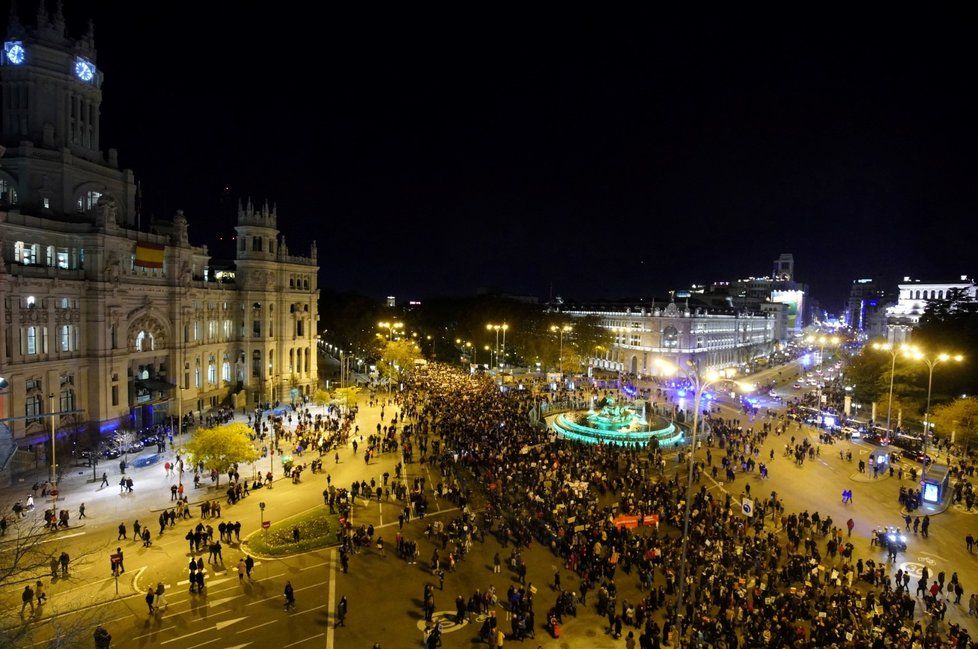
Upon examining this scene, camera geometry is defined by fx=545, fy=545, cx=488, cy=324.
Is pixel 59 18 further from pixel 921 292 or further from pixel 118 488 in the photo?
pixel 921 292

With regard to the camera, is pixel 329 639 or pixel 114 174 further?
pixel 114 174

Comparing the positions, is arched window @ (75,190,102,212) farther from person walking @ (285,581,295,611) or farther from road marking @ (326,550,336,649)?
person walking @ (285,581,295,611)

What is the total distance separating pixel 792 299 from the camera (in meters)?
194

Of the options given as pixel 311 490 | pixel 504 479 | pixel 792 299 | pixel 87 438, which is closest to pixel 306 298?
pixel 87 438

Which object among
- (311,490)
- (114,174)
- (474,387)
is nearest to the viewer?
(311,490)

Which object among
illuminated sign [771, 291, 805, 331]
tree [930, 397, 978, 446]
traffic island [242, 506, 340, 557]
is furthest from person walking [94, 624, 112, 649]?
illuminated sign [771, 291, 805, 331]

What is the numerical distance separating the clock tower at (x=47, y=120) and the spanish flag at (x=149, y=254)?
3986 millimetres

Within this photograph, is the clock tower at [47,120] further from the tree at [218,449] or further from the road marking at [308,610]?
the road marking at [308,610]

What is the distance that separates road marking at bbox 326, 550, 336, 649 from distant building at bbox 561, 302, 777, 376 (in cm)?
7627

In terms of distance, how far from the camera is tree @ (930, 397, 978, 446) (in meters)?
39.5

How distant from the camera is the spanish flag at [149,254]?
137ft

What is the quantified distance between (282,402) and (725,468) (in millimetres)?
42151

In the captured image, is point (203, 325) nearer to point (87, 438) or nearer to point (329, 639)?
point (87, 438)

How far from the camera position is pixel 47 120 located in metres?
41.5
